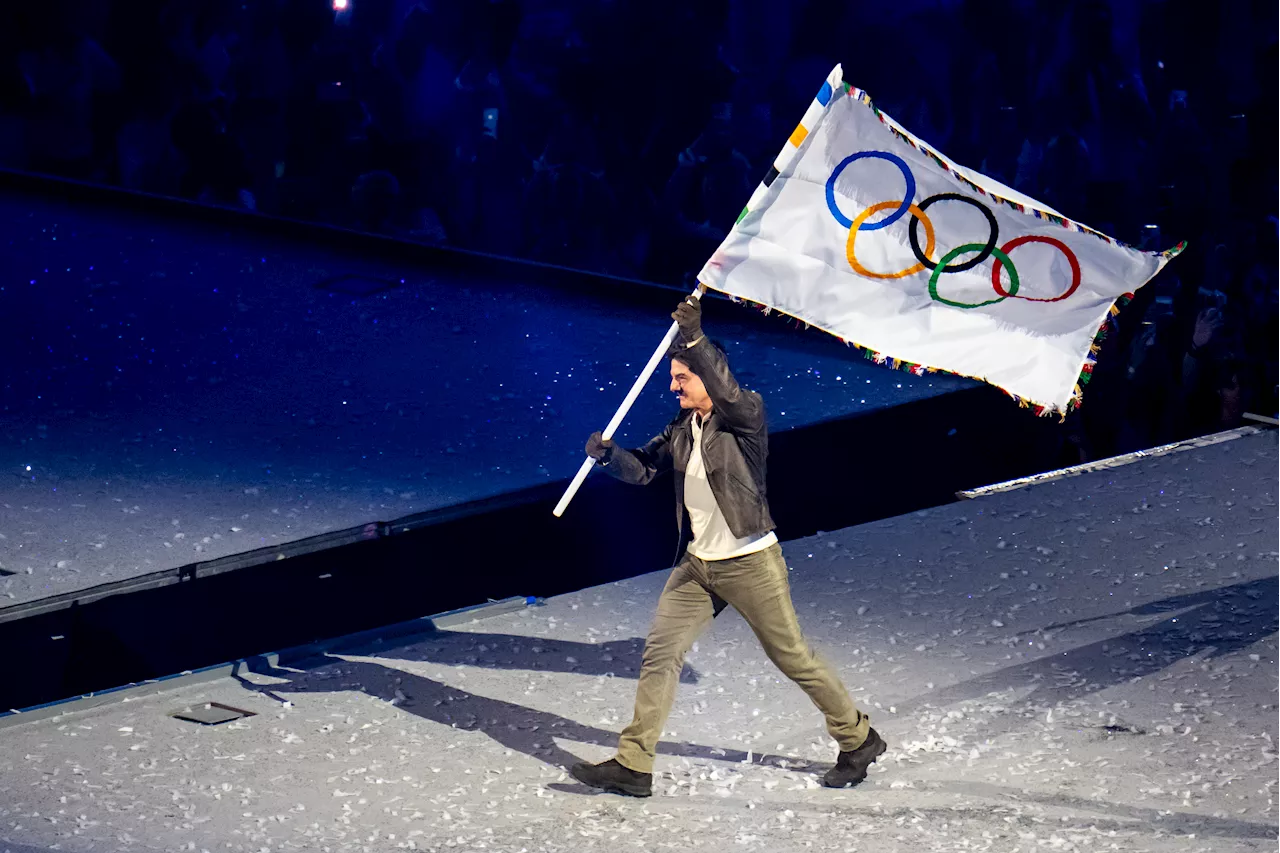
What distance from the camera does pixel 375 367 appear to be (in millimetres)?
12672

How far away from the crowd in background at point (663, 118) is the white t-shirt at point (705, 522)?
213 inches

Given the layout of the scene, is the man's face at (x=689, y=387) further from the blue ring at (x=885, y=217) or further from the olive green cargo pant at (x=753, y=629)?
the blue ring at (x=885, y=217)

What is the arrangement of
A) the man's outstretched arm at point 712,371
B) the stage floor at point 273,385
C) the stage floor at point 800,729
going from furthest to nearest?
1. the stage floor at point 273,385
2. the man's outstretched arm at point 712,371
3. the stage floor at point 800,729

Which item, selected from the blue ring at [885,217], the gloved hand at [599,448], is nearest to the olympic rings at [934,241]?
the blue ring at [885,217]

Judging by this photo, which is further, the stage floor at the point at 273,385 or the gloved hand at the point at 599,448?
the stage floor at the point at 273,385

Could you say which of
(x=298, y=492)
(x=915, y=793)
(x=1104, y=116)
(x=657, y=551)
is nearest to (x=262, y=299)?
(x=298, y=492)

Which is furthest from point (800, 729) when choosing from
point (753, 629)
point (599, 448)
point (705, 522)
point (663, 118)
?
point (663, 118)

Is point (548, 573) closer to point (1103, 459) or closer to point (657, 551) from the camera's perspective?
point (657, 551)

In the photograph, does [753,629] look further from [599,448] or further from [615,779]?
[599,448]

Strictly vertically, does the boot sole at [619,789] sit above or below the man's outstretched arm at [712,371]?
below

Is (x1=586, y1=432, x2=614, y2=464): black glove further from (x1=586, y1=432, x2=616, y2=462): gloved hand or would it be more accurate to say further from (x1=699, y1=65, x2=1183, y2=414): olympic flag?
(x1=699, y1=65, x2=1183, y2=414): olympic flag

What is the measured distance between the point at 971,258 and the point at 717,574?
5.53 ft

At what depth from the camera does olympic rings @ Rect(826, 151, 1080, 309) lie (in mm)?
7195

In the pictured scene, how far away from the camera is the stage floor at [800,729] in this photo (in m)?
6.41
